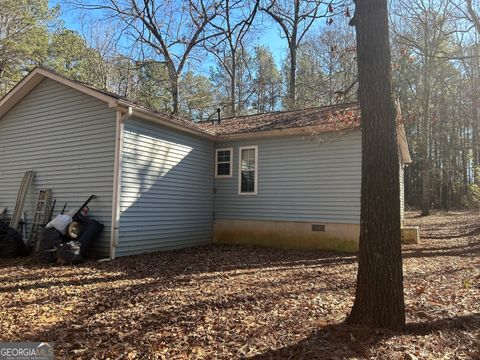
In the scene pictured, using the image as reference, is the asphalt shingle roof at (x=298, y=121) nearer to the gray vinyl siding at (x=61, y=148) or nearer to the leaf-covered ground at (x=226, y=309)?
the gray vinyl siding at (x=61, y=148)

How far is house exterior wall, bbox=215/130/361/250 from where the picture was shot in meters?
10.1

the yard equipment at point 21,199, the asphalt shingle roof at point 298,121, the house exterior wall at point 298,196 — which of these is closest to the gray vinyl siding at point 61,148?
the yard equipment at point 21,199

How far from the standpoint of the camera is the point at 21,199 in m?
10.3

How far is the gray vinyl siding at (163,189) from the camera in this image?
902cm

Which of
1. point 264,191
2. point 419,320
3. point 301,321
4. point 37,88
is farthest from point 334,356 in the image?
point 37,88

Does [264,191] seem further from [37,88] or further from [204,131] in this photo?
[37,88]

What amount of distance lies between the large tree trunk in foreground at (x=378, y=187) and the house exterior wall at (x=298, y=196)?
6159 mm

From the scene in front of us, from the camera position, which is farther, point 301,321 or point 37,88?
point 37,88

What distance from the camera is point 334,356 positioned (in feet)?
10.5

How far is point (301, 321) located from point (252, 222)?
7413 mm

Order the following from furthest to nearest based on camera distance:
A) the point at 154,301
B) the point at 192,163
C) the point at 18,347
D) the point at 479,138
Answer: the point at 479,138 < the point at 192,163 < the point at 154,301 < the point at 18,347

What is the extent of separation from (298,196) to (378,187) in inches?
275

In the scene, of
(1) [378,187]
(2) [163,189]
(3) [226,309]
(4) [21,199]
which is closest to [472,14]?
(2) [163,189]

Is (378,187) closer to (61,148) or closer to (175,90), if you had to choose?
(61,148)
